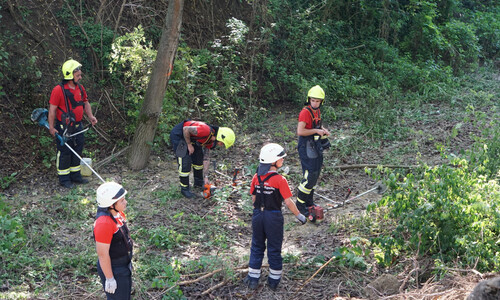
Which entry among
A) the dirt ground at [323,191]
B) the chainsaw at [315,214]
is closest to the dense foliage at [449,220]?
the dirt ground at [323,191]

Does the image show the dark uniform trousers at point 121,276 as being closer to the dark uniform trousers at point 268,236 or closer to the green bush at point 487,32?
the dark uniform trousers at point 268,236

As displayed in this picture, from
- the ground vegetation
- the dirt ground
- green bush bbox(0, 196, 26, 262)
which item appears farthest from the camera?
green bush bbox(0, 196, 26, 262)

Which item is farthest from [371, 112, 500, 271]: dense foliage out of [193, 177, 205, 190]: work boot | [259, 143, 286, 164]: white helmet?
[193, 177, 205, 190]: work boot

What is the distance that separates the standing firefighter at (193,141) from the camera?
24.2 ft

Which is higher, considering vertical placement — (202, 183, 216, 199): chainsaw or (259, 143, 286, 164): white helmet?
(259, 143, 286, 164): white helmet

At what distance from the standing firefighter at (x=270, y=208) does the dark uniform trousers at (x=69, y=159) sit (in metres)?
4.13

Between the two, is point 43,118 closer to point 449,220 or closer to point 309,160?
point 309,160

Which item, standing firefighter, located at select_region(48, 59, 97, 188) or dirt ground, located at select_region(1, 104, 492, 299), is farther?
standing firefighter, located at select_region(48, 59, 97, 188)

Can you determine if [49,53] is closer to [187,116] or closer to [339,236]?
[187,116]

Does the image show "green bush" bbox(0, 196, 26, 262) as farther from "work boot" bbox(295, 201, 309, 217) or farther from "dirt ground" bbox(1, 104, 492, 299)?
"work boot" bbox(295, 201, 309, 217)

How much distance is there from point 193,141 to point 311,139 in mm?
2017

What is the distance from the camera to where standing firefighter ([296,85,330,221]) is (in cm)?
680

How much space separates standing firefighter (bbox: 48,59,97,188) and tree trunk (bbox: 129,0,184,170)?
1057mm

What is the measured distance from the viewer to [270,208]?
5195 mm
